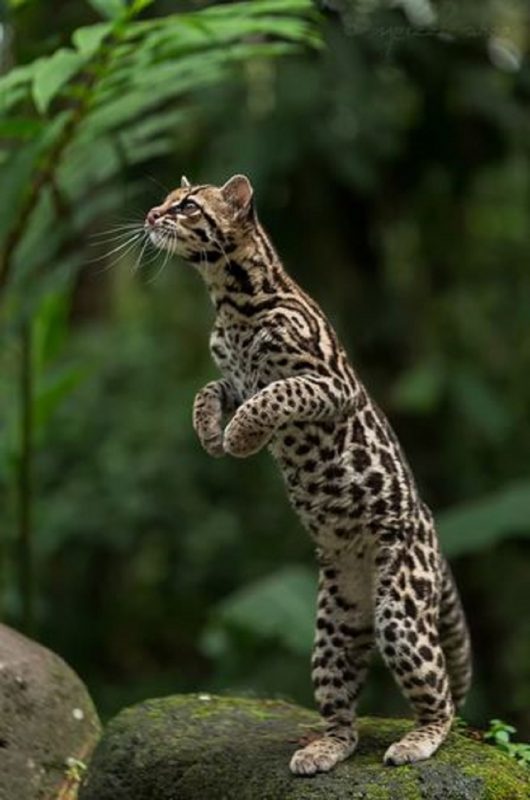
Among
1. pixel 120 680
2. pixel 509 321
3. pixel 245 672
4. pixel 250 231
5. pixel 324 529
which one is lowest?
pixel 120 680

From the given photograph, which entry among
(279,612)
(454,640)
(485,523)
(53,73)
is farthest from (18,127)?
(485,523)

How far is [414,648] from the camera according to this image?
5137 millimetres

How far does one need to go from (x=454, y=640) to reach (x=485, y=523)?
3.41 m

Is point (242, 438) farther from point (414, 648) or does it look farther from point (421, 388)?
point (421, 388)

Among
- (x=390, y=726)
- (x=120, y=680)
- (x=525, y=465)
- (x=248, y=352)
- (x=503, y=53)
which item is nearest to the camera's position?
(x=248, y=352)

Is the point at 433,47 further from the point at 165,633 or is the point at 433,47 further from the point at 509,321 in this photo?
the point at 165,633

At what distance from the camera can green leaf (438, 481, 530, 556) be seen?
29.1 feet

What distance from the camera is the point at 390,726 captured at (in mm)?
5793

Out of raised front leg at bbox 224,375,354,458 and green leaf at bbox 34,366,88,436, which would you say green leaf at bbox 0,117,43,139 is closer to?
green leaf at bbox 34,366,88,436

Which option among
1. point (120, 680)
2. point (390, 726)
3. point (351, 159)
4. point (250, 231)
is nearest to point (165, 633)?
point (120, 680)

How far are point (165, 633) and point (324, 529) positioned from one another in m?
7.75

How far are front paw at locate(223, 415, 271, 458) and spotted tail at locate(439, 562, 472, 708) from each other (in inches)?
36.2

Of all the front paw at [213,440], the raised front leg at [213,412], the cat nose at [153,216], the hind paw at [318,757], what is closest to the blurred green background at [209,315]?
the cat nose at [153,216]

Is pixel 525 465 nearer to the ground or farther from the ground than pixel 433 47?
nearer to the ground
